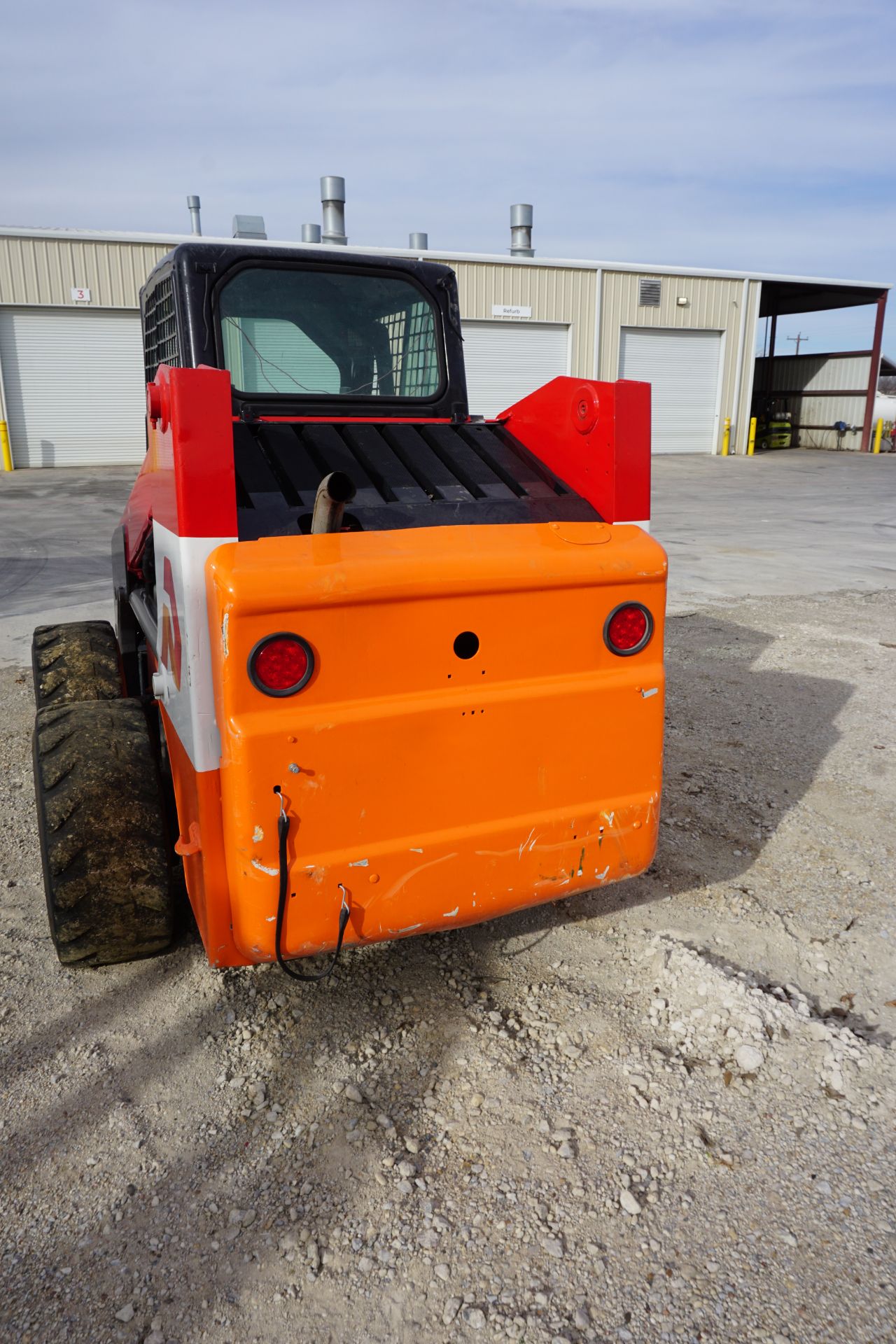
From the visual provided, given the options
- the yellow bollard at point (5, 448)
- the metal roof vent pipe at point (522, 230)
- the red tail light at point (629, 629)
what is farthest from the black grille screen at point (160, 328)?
the metal roof vent pipe at point (522, 230)

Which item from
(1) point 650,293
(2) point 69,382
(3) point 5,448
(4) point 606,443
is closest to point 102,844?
(4) point 606,443

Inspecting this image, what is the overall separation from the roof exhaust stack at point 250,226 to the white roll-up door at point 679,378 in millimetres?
9252

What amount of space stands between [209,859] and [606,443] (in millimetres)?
1583

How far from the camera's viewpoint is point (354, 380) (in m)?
3.52

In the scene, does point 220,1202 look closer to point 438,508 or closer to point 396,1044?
point 396,1044

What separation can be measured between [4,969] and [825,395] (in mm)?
29442

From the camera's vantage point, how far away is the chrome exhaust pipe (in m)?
2.14

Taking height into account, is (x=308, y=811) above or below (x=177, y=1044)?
above

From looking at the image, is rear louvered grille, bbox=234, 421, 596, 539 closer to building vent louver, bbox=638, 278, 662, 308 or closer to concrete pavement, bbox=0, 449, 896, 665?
concrete pavement, bbox=0, 449, 896, 665

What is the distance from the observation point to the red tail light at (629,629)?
2.57 m

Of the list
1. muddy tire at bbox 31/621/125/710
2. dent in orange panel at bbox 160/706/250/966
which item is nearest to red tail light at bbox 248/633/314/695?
dent in orange panel at bbox 160/706/250/966

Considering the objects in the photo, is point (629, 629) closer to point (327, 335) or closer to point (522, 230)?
point (327, 335)

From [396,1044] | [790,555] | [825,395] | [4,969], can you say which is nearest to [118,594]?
[4,969]

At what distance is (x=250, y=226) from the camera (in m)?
21.2
